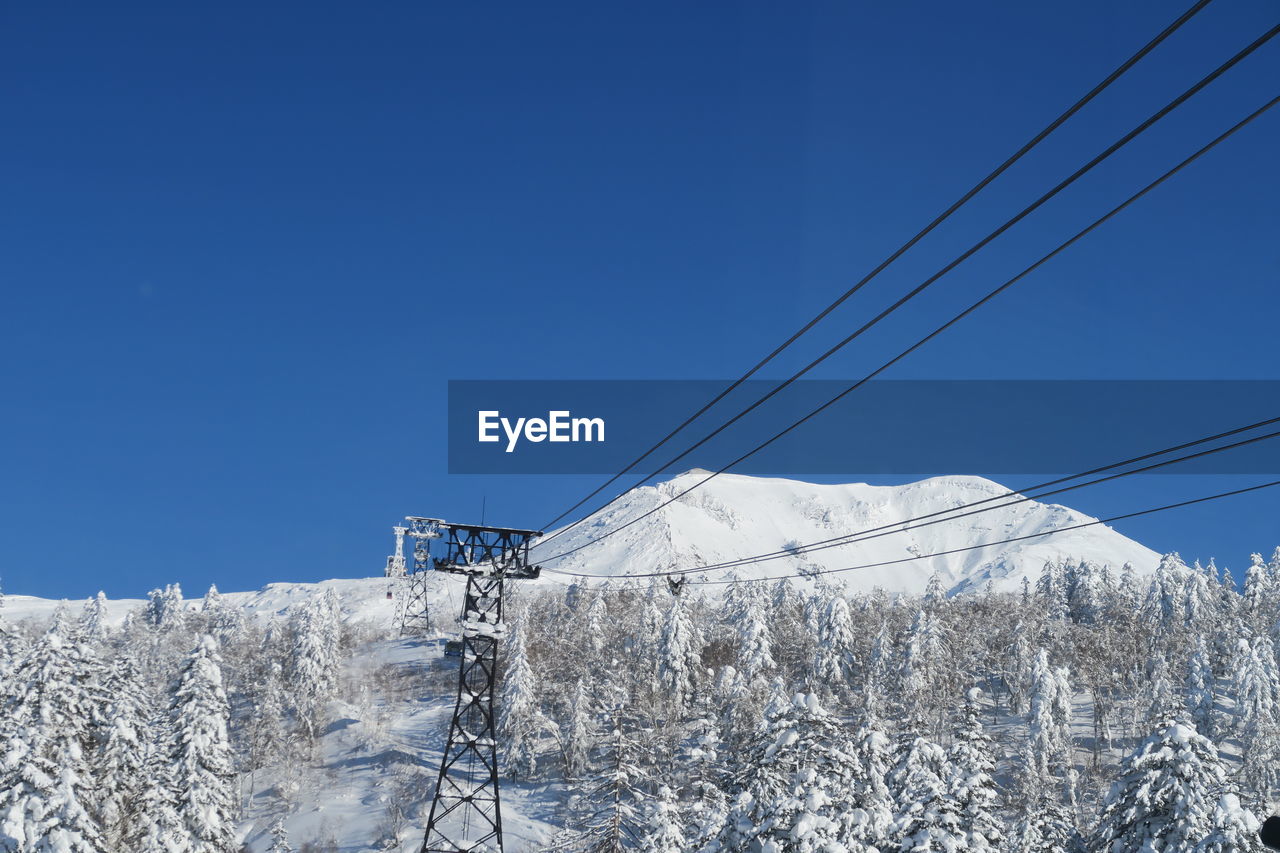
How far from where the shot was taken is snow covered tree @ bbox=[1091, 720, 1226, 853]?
2852 cm

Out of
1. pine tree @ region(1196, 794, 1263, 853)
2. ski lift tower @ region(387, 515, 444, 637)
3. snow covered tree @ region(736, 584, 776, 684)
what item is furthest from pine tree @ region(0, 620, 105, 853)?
snow covered tree @ region(736, 584, 776, 684)

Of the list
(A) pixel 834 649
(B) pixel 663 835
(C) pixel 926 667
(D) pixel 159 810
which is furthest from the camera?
(A) pixel 834 649

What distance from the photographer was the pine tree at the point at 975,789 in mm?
29516

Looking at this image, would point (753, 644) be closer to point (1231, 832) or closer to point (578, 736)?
point (578, 736)

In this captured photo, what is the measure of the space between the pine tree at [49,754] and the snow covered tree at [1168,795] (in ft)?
113

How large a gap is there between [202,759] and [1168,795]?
38.4 m

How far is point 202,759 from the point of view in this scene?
42.1 m

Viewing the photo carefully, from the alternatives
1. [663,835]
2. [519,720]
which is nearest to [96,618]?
[519,720]

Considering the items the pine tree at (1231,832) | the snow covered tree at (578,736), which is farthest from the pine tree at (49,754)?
the snow covered tree at (578,736)

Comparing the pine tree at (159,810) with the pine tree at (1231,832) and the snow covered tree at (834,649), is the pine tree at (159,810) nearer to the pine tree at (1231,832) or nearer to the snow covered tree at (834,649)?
the pine tree at (1231,832)

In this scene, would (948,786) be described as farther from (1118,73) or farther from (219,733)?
(219,733)

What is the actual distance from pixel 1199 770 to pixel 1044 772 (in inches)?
2319

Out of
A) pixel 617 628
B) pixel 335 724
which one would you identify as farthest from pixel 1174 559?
pixel 335 724

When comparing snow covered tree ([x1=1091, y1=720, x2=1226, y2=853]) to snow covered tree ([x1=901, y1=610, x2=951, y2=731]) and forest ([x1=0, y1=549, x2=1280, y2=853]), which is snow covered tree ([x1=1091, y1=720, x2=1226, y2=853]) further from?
snow covered tree ([x1=901, y1=610, x2=951, y2=731])
